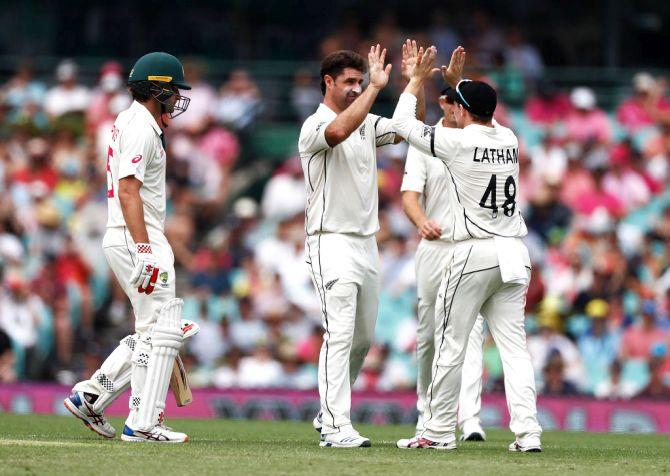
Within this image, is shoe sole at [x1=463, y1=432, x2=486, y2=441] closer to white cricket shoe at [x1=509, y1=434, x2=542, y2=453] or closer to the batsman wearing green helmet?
white cricket shoe at [x1=509, y1=434, x2=542, y2=453]

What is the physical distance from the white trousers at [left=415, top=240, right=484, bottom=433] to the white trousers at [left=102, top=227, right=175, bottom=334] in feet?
6.90

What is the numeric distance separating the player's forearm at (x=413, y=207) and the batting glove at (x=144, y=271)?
94.5 inches

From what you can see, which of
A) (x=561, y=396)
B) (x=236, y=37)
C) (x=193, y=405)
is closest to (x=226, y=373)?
(x=193, y=405)

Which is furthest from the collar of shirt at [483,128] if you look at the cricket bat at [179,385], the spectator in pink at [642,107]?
the spectator in pink at [642,107]

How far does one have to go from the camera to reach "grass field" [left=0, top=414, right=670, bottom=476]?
6600 millimetres

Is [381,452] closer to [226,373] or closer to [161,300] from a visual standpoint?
[161,300]

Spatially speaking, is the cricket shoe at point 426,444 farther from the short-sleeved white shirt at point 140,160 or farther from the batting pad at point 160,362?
the short-sleeved white shirt at point 140,160

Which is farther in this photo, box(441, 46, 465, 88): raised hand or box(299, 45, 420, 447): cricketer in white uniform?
box(441, 46, 465, 88): raised hand

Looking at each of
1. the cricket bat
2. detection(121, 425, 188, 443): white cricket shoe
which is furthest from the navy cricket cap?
detection(121, 425, 188, 443): white cricket shoe

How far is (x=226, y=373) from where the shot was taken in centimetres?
1447

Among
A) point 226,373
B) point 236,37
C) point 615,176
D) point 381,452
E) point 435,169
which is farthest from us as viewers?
point 236,37

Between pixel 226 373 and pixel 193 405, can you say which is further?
pixel 226 373

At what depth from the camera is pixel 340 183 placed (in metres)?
8.32

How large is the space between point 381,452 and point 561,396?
18.5ft
